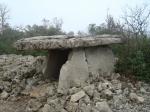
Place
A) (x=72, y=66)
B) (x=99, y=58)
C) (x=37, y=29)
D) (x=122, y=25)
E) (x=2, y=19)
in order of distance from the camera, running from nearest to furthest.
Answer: (x=72, y=66) → (x=99, y=58) → (x=122, y=25) → (x=37, y=29) → (x=2, y=19)

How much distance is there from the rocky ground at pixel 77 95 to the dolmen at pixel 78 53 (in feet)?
0.74

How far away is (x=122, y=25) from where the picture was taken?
35.3 ft

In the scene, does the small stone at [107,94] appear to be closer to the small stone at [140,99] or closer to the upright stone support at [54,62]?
the small stone at [140,99]

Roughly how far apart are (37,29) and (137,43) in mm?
14718

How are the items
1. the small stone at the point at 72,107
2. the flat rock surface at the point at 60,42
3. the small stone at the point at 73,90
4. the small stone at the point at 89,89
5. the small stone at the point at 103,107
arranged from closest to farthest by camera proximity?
the small stone at the point at 103,107
the small stone at the point at 72,107
the small stone at the point at 89,89
the small stone at the point at 73,90
the flat rock surface at the point at 60,42

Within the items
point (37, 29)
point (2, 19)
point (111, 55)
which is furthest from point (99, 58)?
point (2, 19)

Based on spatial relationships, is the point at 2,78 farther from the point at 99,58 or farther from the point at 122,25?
the point at 122,25

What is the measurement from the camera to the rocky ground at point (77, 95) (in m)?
6.06

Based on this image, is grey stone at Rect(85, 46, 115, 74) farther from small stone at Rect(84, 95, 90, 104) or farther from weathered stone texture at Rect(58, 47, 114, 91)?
small stone at Rect(84, 95, 90, 104)

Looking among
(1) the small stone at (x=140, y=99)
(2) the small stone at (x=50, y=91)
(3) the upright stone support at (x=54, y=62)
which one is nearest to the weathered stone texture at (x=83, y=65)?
(2) the small stone at (x=50, y=91)

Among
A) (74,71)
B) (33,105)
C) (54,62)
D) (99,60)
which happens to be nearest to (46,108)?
(33,105)

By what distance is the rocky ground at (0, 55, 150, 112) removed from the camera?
239 inches

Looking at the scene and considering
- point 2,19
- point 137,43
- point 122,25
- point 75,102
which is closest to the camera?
point 75,102

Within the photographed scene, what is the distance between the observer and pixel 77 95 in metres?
6.27
